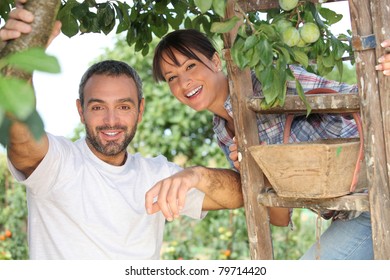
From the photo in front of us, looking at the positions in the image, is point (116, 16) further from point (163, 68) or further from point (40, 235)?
point (40, 235)

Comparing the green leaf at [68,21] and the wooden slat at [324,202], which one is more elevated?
the green leaf at [68,21]

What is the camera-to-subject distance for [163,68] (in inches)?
110

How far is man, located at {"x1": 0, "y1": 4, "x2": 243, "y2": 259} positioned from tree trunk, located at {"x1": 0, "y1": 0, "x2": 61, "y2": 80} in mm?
864

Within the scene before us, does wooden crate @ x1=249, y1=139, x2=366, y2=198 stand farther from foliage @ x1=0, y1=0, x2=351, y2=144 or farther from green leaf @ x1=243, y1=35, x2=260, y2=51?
green leaf @ x1=243, y1=35, x2=260, y2=51

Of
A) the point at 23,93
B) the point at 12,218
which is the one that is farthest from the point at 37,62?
the point at 12,218

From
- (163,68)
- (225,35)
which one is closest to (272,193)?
(225,35)

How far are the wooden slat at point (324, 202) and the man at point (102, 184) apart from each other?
0.98ft

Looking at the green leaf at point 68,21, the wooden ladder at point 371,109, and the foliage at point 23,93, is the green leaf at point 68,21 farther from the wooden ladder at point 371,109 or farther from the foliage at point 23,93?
the foliage at point 23,93

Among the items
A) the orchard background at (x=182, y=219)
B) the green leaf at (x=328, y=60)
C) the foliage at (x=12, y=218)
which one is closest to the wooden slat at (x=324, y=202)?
the green leaf at (x=328, y=60)

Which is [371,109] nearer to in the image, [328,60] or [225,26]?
[328,60]

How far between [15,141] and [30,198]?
0.51 m

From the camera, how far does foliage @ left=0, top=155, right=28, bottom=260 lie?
232 inches

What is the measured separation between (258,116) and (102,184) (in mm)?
685

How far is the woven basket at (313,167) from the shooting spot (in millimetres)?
2021
